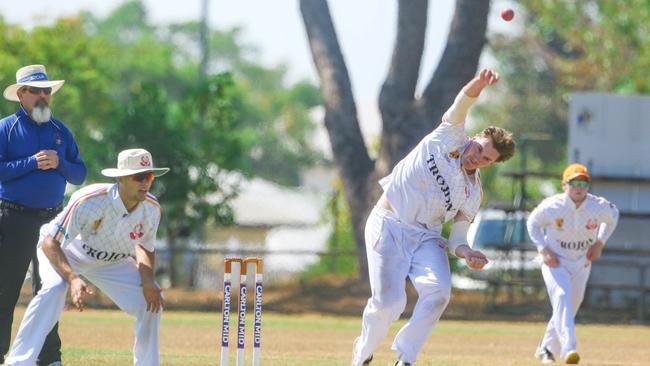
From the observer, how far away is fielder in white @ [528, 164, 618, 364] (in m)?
15.4

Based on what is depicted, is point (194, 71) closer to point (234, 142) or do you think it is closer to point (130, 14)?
point (130, 14)

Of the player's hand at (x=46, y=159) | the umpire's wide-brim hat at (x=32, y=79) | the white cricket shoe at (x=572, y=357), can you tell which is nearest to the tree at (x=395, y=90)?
the white cricket shoe at (x=572, y=357)

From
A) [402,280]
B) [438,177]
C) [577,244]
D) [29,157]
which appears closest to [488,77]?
[438,177]

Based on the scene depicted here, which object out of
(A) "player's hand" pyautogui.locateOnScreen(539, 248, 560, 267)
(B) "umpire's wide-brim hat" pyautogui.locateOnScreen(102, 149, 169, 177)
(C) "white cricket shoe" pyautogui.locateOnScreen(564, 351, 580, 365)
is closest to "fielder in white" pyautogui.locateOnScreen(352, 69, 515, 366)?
(B) "umpire's wide-brim hat" pyautogui.locateOnScreen(102, 149, 169, 177)

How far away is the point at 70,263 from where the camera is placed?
36.8ft

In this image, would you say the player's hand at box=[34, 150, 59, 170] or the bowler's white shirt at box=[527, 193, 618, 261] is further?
the bowler's white shirt at box=[527, 193, 618, 261]

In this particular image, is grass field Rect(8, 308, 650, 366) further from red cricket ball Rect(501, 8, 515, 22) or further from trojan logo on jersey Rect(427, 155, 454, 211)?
red cricket ball Rect(501, 8, 515, 22)

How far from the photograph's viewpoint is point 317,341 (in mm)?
18406

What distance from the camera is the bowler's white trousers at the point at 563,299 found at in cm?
1486

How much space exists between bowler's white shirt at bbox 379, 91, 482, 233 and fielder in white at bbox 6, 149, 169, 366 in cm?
182

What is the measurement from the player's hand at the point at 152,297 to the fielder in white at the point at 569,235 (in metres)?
5.53

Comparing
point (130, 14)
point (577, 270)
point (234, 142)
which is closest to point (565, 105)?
point (234, 142)

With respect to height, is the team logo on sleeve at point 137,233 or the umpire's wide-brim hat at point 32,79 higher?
the umpire's wide-brim hat at point 32,79

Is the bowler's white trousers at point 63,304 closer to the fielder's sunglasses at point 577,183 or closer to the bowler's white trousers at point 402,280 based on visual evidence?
the bowler's white trousers at point 402,280
